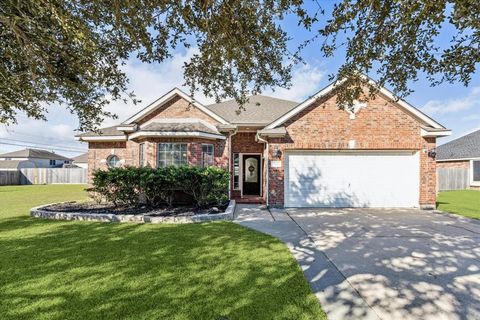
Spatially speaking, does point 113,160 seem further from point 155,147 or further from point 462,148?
point 462,148

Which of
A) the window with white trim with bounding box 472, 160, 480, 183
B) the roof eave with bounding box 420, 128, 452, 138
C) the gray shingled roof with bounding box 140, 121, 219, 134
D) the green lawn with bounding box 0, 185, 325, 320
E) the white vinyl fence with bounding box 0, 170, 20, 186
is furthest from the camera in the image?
the white vinyl fence with bounding box 0, 170, 20, 186

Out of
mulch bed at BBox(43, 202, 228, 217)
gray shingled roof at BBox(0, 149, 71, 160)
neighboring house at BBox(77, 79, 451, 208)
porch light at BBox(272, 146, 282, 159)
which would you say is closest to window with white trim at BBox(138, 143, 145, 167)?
neighboring house at BBox(77, 79, 451, 208)

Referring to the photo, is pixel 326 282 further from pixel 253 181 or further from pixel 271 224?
pixel 253 181

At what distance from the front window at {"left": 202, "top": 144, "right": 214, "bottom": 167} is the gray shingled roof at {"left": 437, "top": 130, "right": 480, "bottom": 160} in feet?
77.9

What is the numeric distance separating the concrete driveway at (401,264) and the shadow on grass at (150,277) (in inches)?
31.3

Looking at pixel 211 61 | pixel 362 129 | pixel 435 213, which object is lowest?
pixel 435 213

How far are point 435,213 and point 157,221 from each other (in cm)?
1099

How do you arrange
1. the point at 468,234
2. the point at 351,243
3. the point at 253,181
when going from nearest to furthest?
the point at 351,243
the point at 468,234
the point at 253,181

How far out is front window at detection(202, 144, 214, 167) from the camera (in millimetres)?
12375

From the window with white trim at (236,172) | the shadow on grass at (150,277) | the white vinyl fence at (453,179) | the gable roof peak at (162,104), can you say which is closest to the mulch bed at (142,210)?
the shadow on grass at (150,277)

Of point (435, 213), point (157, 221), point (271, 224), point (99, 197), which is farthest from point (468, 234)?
point (99, 197)

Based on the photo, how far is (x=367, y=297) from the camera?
12.3ft

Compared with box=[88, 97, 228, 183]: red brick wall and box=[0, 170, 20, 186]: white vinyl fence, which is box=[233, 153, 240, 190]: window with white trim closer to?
box=[88, 97, 228, 183]: red brick wall

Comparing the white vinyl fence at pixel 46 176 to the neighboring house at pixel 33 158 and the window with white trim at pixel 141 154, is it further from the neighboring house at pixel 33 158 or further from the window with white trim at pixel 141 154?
the window with white trim at pixel 141 154
